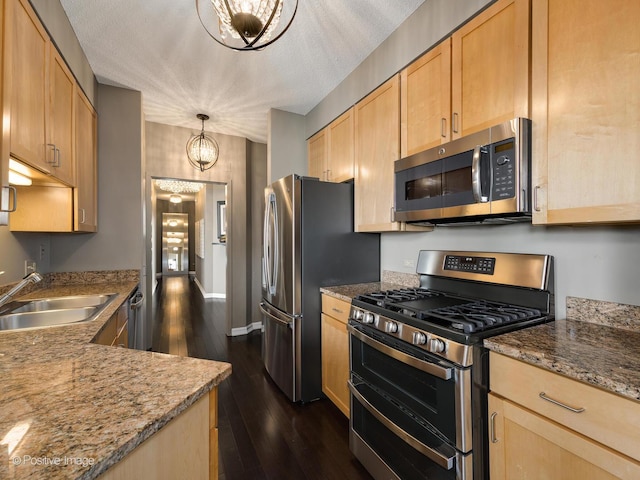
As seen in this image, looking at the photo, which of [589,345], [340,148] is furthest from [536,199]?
[340,148]

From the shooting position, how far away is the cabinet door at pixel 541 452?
35.0 inches

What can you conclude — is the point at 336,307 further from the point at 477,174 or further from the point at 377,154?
the point at 477,174

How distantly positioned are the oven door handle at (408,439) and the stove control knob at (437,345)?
409 mm

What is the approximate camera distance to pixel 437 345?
1.31 metres

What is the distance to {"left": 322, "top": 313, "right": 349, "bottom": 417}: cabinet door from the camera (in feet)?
7.24

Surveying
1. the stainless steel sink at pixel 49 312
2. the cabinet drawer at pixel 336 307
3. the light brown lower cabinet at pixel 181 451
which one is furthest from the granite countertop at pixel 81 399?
the cabinet drawer at pixel 336 307

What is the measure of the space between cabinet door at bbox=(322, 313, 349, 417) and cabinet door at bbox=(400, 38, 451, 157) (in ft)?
4.45

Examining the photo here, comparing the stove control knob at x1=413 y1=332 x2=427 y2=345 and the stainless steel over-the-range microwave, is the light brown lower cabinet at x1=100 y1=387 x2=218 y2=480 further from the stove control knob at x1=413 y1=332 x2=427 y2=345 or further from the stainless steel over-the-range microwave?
the stainless steel over-the-range microwave

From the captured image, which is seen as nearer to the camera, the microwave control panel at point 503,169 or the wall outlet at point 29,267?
the microwave control panel at point 503,169

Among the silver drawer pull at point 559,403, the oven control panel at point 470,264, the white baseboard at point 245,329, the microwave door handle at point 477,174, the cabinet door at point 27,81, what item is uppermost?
the cabinet door at point 27,81

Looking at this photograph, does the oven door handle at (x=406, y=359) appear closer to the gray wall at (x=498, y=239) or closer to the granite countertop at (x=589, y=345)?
the granite countertop at (x=589, y=345)

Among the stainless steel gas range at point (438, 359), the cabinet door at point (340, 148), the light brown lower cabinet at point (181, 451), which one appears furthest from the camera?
the cabinet door at point (340, 148)

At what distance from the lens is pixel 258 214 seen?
4473mm

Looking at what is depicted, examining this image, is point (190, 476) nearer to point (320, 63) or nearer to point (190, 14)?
point (190, 14)
